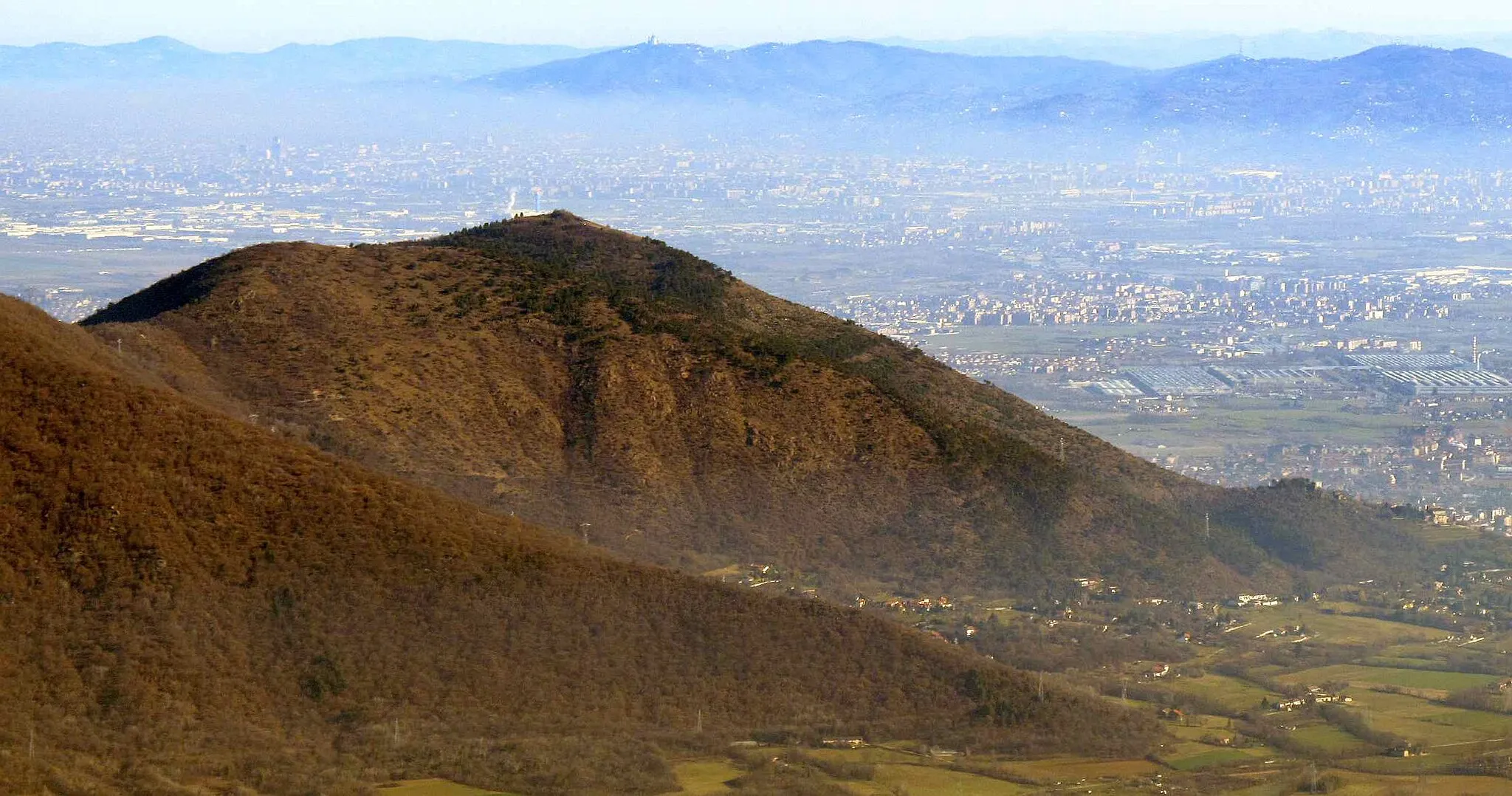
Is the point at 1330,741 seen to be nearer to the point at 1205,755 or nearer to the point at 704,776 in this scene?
the point at 1205,755

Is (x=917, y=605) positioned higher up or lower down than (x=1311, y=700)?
higher up

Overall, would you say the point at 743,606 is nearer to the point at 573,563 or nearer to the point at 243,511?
the point at 573,563

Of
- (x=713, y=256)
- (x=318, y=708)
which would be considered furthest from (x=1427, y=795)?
(x=713, y=256)

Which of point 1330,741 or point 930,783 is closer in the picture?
point 930,783

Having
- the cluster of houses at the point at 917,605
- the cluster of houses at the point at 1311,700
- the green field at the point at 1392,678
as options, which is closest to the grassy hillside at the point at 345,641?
the cluster of houses at the point at 1311,700

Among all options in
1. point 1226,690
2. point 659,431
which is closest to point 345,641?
point 659,431
